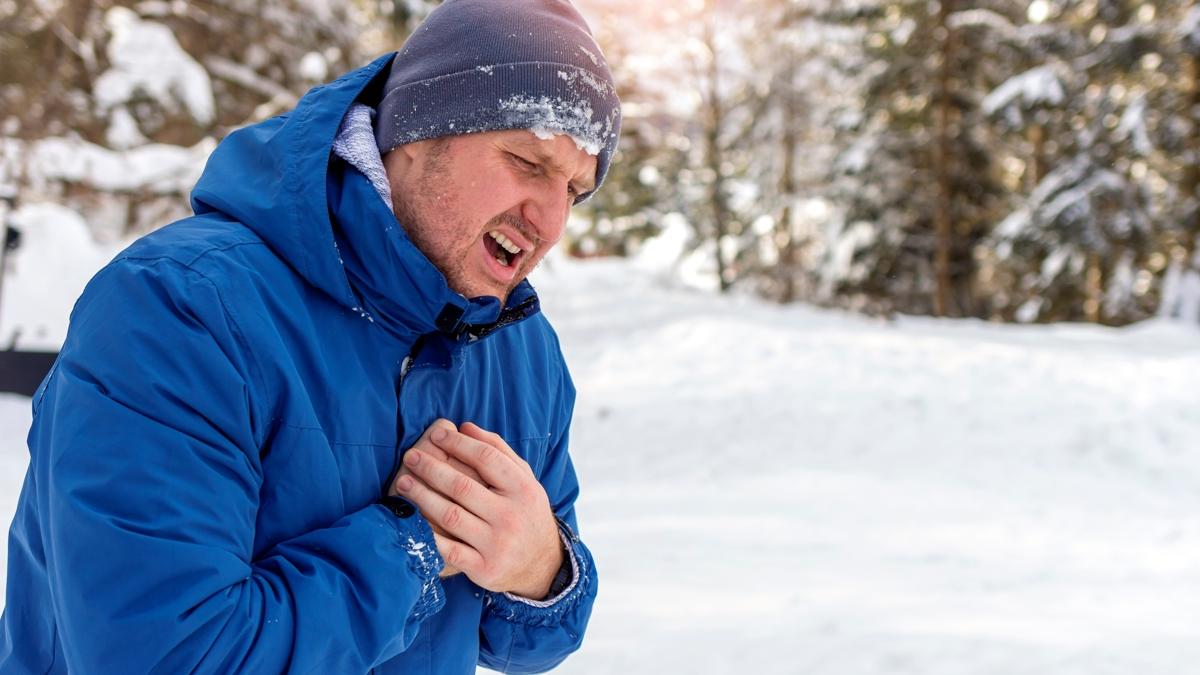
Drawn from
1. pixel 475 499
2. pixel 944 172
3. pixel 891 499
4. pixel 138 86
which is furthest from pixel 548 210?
pixel 944 172

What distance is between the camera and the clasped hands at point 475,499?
132cm

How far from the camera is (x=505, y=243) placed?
1467mm

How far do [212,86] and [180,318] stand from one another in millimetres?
11586

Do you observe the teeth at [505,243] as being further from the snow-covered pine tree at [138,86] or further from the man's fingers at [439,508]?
the snow-covered pine tree at [138,86]

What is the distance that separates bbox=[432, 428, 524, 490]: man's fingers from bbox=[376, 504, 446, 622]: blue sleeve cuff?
11 centimetres

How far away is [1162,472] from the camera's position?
6.55m

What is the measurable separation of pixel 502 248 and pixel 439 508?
1.34 ft

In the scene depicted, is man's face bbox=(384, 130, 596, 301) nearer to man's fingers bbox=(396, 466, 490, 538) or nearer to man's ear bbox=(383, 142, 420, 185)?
man's ear bbox=(383, 142, 420, 185)

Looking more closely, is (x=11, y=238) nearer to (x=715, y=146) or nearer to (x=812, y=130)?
(x=715, y=146)

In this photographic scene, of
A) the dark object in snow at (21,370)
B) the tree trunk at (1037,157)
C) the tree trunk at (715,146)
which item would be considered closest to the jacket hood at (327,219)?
the dark object in snow at (21,370)

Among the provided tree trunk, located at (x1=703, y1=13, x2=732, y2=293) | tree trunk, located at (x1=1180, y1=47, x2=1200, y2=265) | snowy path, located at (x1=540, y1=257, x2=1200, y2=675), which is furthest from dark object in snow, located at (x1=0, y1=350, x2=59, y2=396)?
tree trunk, located at (x1=703, y1=13, x2=732, y2=293)

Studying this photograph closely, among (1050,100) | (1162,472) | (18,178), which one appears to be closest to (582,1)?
(1050,100)

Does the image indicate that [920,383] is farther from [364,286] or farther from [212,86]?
[212,86]

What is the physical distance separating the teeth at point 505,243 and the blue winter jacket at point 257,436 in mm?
83
